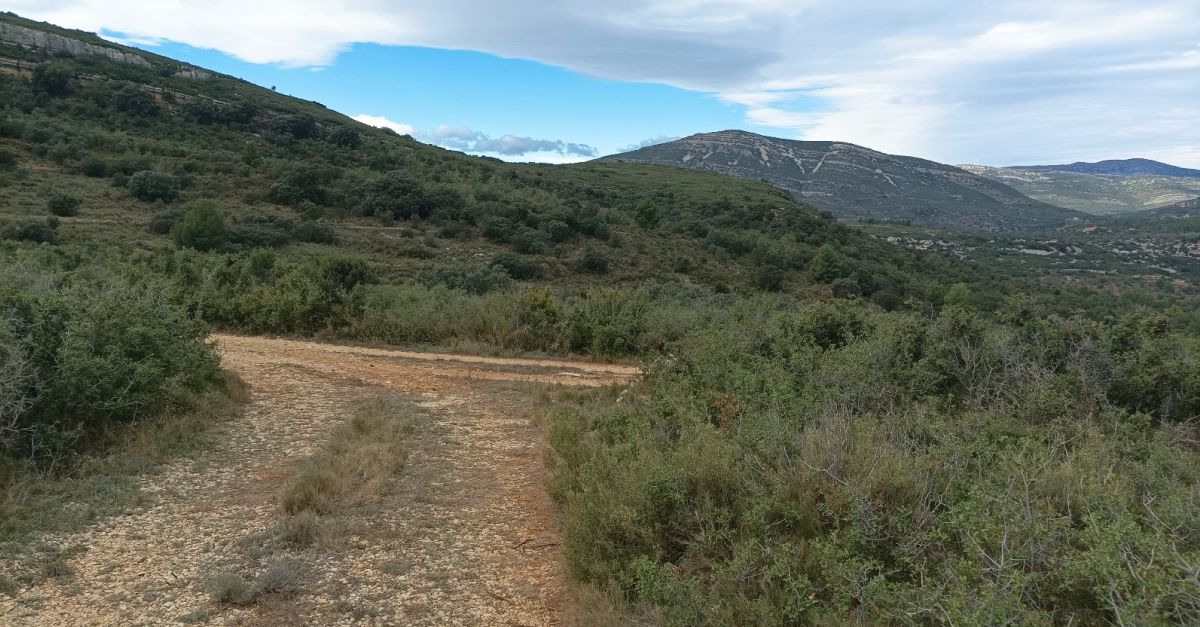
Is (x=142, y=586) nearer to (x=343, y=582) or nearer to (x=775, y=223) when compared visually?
(x=343, y=582)

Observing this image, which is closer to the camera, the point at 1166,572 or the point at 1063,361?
the point at 1166,572

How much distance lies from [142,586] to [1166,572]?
5197 millimetres

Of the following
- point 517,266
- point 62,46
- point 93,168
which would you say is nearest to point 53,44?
point 62,46

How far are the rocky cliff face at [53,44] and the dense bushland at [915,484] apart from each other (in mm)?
73305

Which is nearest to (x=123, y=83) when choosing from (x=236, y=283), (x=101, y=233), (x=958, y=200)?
(x=101, y=233)

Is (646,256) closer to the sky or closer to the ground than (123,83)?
closer to the ground

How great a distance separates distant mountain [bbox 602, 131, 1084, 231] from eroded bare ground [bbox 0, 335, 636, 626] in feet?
393

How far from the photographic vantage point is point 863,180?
494 ft

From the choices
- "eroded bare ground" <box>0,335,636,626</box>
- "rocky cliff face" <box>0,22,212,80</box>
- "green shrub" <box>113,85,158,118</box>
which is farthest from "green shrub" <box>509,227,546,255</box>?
"rocky cliff face" <box>0,22,212,80</box>

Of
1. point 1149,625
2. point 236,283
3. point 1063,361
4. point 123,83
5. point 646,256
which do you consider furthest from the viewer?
point 123,83

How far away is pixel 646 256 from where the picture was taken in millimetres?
37906

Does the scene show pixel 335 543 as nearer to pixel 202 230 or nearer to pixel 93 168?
pixel 202 230

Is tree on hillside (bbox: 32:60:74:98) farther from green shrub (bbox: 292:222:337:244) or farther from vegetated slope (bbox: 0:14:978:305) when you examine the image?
green shrub (bbox: 292:222:337:244)

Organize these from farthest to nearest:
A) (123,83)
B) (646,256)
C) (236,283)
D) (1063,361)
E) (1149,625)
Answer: (123,83)
(646,256)
(236,283)
(1063,361)
(1149,625)
